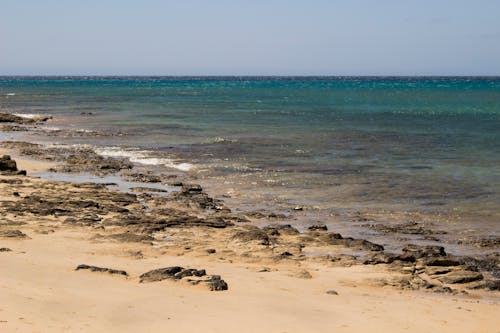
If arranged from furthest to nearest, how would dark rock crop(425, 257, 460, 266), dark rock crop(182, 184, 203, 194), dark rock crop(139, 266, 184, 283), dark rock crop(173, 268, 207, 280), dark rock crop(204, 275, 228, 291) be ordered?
dark rock crop(182, 184, 203, 194) < dark rock crop(425, 257, 460, 266) < dark rock crop(173, 268, 207, 280) < dark rock crop(139, 266, 184, 283) < dark rock crop(204, 275, 228, 291)

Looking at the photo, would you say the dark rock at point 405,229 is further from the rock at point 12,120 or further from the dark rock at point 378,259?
the rock at point 12,120

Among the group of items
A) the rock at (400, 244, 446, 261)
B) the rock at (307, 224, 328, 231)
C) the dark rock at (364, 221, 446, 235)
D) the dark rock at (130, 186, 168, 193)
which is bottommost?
the dark rock at (364, 221, 446, 235)

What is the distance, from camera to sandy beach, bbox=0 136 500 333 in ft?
34.1

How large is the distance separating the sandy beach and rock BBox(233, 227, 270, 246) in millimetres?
29

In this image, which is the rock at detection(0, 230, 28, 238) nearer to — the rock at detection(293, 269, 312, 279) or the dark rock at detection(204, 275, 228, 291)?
the dark rock at detection(204, 275, 228, 291)

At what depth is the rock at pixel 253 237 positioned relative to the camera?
53.4 feet

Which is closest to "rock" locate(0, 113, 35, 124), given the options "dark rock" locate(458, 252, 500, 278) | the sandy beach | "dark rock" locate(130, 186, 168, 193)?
"dark rock" locate(130, 186, 168, 193)

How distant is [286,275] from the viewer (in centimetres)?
1376

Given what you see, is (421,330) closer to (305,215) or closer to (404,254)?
(404,254)

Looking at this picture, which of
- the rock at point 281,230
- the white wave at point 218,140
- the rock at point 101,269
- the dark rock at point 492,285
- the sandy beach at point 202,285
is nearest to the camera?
the sandy beach at point 202,285

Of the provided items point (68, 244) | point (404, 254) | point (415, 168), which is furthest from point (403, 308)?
point (415, 168)

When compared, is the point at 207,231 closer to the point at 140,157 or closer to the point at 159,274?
the point at 159,274

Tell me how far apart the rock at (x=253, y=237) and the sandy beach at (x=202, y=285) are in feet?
0.09

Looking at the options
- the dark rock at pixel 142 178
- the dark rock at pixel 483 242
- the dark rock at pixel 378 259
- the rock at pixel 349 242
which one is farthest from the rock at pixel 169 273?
the dark rock at pixel 142 178
